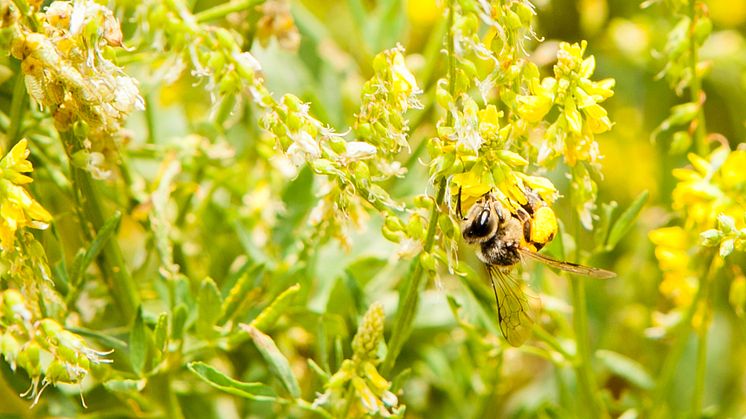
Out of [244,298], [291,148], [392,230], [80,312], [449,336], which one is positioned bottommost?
[449,336]

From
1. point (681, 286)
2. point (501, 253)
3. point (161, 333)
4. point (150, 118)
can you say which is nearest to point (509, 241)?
point (501, 253)

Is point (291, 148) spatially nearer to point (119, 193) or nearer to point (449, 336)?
point (119, 193)

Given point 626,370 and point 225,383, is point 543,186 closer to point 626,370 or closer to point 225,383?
point 225,383

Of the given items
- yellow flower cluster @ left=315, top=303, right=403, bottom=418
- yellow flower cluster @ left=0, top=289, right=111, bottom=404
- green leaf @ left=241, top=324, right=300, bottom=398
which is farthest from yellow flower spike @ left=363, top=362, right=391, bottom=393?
yellow flower cluster @ left=0, top=289, right=111, bottom=404

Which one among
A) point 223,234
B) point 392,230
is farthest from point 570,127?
point 223,234

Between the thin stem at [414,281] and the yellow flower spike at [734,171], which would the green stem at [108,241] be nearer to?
the thin stem at [414,281]

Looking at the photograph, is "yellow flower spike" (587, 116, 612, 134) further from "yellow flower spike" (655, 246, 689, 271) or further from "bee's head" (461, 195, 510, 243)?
"yellow flower spike" (655, 246, 689, 271)

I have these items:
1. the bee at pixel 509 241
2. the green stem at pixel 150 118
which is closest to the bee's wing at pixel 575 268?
the bee at pixel 509 241
